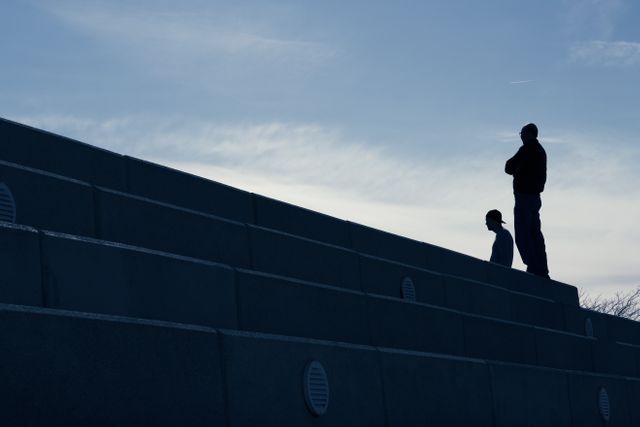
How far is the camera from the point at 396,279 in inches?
484

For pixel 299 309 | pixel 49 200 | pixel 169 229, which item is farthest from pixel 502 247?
pixel 49 200

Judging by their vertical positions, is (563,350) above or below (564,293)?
below

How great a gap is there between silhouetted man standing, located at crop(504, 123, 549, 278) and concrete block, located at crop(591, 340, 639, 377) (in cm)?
182

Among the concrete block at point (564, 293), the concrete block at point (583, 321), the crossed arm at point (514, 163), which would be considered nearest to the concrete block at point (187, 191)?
the crossed arm at point (514, 163)

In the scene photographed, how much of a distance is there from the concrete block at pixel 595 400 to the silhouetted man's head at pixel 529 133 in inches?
148

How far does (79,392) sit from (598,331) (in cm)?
1294

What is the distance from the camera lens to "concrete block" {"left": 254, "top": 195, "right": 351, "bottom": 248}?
11648mm

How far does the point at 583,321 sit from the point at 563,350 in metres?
2.33

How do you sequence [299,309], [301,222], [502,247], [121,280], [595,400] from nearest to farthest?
[121,280] → [299,309] → [301,222] → [595,400] → [502,247]

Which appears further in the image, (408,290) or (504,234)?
(504,234)

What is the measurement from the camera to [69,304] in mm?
6672

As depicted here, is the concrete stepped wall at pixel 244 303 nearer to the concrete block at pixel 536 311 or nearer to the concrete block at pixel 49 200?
the concrete block at pixel 49 200

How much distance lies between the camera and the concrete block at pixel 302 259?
10031 mm

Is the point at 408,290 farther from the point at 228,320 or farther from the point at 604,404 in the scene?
the point at 228,320
